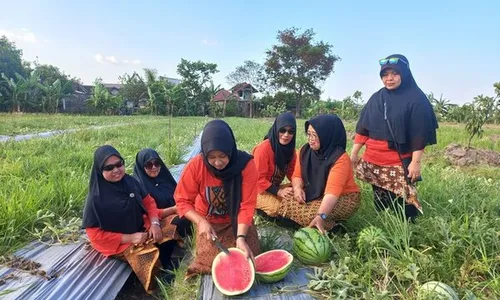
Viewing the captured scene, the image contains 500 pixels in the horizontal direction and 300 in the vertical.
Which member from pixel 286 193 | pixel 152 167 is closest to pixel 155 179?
pixel 152 167

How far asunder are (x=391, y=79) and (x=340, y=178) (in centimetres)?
97

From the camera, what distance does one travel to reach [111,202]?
10.3 ft

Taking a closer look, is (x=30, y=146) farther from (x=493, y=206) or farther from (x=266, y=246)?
(x=493, y=206)

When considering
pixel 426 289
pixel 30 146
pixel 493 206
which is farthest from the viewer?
pixel 30 146

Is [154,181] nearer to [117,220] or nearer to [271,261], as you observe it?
[117,220]

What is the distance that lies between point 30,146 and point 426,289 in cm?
733

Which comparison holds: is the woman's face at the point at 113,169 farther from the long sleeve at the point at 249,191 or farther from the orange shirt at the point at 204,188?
the long sleeve at the point at 249,191

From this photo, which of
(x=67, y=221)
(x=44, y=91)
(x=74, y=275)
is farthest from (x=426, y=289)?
(x=44, y=91)

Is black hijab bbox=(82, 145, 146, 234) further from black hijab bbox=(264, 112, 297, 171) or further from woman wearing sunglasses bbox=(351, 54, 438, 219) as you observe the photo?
woman wearing sunglasses bbox=(351, 54, 438, 219)

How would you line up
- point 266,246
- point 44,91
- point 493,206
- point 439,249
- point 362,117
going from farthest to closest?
point 44,91 < point 362,117 < point 493,206 < point 266,246 < point 439,249

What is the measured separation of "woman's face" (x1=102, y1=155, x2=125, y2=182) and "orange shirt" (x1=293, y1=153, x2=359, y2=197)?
1749 mm

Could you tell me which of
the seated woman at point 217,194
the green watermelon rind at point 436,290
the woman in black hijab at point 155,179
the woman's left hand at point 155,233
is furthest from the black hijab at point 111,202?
the green watermelon rind at point 436,290

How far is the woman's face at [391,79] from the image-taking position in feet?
10.5

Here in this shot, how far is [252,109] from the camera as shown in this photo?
4294 cm
